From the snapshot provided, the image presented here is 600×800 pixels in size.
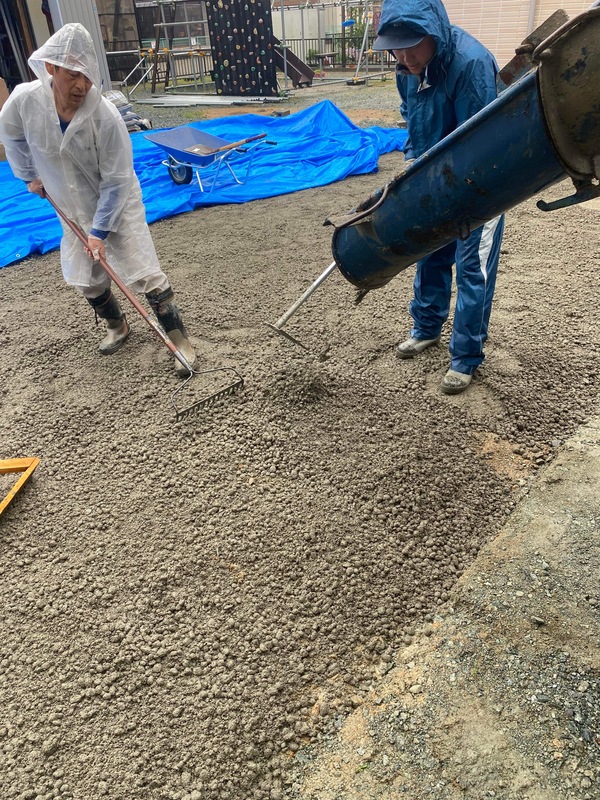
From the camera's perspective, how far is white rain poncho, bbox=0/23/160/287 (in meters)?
2.79

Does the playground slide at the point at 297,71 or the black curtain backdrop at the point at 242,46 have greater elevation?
the black curtain backdrop at the point at 242,46

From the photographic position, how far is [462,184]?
1.48 meters

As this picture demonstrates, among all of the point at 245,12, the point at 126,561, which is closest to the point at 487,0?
the point at 245,12

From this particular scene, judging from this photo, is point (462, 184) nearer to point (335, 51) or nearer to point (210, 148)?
point (210, 148)

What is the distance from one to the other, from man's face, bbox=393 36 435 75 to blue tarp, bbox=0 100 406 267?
4.22 metres

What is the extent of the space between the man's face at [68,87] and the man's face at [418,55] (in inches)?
59.2

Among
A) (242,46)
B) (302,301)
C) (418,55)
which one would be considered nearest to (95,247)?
(302,301)

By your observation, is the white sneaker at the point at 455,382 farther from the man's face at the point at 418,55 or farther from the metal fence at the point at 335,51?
the metal fence at the point at 335,51

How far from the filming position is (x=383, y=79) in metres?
14.2

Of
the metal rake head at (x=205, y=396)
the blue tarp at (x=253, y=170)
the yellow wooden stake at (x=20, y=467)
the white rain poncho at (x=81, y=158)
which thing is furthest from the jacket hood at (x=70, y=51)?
the blue tarp at (x=253, y=170)

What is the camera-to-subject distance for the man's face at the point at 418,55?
7.79 ft

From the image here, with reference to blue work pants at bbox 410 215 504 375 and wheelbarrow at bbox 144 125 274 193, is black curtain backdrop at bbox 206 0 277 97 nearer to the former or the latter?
wheelbarrow at bbox 144 125 274 193

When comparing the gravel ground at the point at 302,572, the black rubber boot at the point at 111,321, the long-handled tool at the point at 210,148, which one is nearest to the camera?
the gravel ground at the point at 302,572

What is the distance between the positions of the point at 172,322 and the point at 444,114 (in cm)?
187
